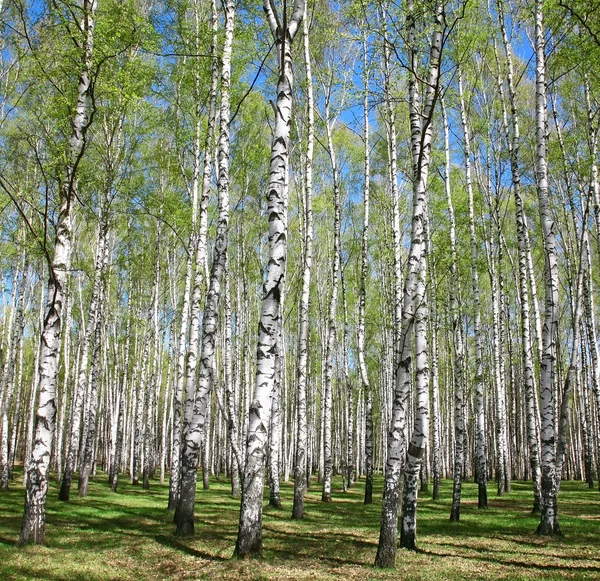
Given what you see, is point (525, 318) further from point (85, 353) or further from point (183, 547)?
point (85, 353)

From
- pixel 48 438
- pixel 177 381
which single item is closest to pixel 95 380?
pixel 177 381

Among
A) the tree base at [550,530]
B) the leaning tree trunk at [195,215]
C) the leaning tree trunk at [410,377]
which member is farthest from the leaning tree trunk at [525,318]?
the leaning tree trunk at [195,215]

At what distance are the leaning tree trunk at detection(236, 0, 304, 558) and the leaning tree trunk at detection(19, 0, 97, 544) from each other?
291 cm

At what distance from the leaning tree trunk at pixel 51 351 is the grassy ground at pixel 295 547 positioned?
20.9 inches

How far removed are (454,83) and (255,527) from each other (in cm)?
1575

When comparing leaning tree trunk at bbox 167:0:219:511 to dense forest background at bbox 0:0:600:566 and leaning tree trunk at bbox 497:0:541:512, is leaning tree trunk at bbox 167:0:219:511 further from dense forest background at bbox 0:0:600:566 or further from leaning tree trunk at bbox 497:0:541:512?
leaning tree trunk at bbox 497:0:541:512

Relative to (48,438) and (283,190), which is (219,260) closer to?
(283,190)

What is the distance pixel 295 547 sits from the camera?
798cm

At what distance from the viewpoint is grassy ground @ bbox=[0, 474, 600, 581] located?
20.5 ft

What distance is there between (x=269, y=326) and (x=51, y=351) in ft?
12.9

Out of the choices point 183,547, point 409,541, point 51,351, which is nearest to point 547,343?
point 409,541

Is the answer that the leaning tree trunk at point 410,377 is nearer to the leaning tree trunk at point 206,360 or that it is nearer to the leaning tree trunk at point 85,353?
the leaning tree trunk at point 206,360

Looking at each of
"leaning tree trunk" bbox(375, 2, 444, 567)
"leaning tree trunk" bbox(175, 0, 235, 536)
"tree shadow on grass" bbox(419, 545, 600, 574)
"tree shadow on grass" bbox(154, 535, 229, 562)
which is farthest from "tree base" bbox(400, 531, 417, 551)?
"leaning tree trunk" bbox(175, 0, 235, 536)

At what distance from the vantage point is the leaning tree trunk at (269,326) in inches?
253
